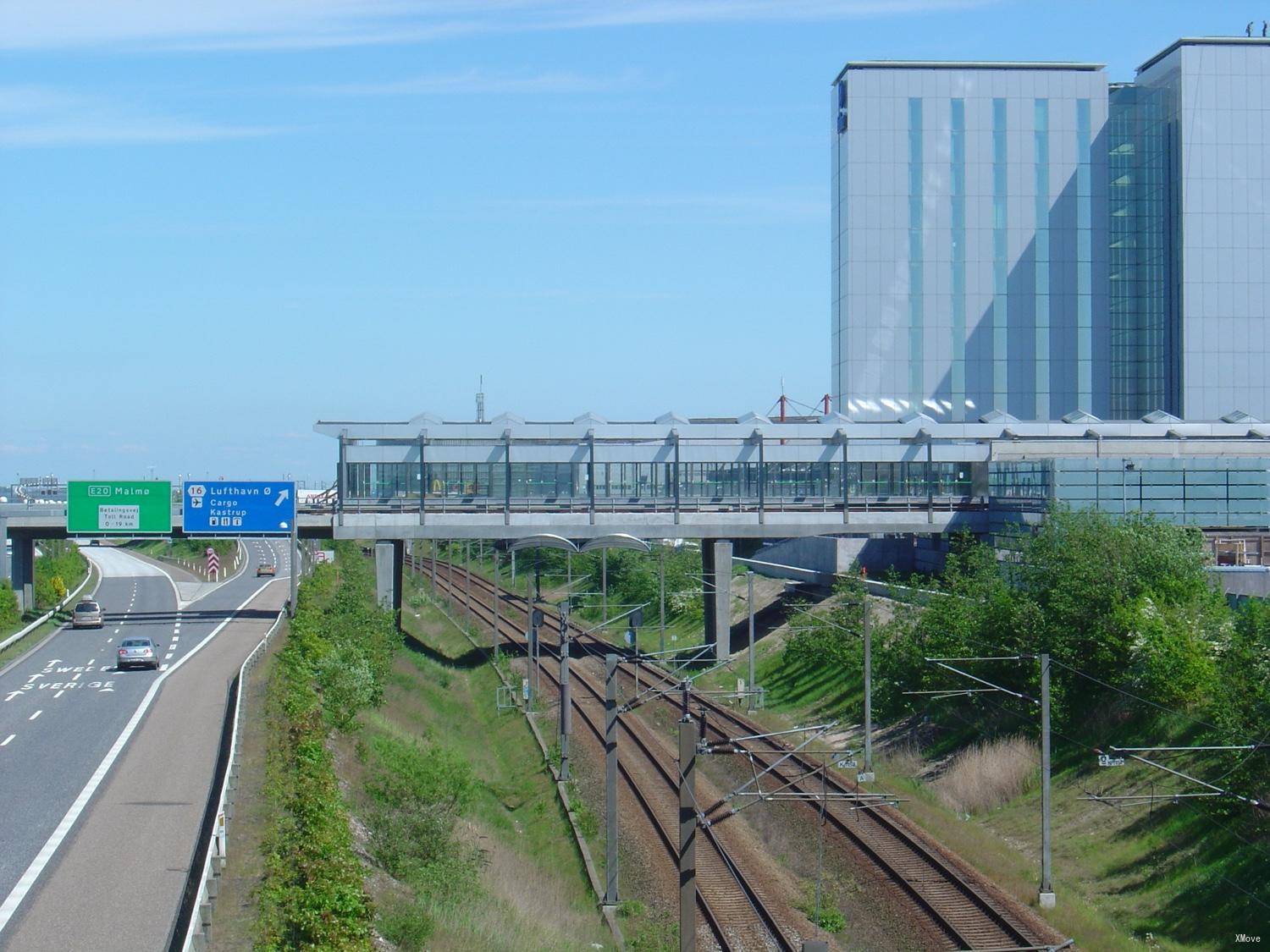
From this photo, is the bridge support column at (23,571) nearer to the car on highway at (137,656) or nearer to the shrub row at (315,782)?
the shrub row at (315,782)

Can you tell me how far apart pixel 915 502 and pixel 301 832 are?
4131 centimetres

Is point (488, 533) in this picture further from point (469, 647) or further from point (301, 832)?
point (301, 832)

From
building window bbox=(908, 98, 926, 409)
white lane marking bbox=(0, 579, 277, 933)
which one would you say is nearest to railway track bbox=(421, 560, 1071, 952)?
white lane marking bbox=(0, 579, 277, 933)

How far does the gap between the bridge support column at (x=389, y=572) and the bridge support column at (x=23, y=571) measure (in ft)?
56.8

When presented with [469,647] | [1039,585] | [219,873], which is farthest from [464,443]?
[219,873]

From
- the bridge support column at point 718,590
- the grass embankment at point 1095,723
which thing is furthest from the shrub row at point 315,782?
the grass embankment at point 1095,723

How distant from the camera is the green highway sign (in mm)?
56469

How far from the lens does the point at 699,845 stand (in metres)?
31.8

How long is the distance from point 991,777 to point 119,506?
38.4 metres

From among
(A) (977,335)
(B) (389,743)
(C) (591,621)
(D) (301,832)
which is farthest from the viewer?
(A) (977,335)

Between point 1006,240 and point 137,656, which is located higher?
point 1006,240

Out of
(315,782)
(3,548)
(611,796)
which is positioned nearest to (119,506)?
(3,548)

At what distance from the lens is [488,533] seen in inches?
2063

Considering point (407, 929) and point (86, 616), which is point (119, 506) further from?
point (407, 929)
